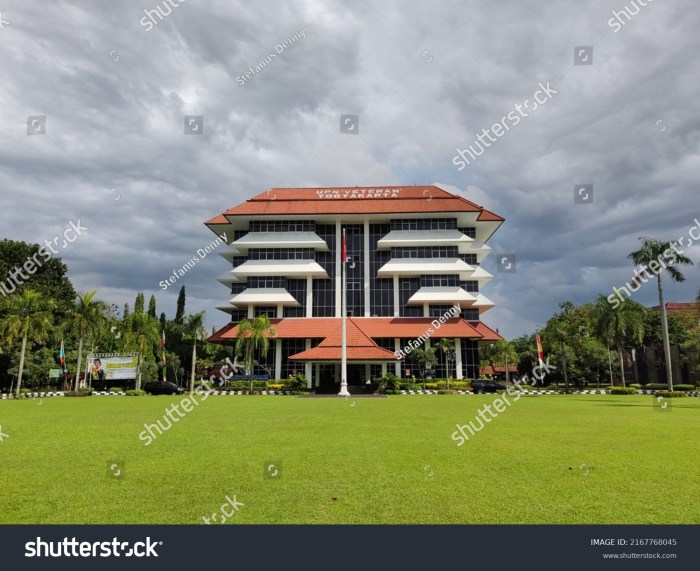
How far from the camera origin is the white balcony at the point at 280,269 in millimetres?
57312

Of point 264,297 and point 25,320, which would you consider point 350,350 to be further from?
point 25,320

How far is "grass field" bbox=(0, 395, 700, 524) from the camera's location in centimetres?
674

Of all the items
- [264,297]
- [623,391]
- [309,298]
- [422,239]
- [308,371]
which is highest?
[422,239]

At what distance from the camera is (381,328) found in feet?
178

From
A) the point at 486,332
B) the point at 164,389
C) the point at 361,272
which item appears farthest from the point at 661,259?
the point at 164,389

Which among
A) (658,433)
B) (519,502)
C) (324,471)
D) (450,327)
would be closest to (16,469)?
(324,471)

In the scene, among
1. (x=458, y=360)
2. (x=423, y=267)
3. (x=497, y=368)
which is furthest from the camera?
(x=497, y=368)

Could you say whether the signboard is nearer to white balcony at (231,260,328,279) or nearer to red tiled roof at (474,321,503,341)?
white balcony at (231,260,328,279)

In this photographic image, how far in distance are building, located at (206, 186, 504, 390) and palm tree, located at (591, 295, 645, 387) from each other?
11.2m

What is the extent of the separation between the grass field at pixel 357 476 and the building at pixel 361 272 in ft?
126

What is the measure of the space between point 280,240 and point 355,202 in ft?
34.0

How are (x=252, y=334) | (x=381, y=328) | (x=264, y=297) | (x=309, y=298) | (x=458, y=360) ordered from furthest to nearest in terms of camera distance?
(x=309, y=298)
(x=264, y=297)
(x=381, y=328)
(x=458, y=360)
(x=252, y=334)

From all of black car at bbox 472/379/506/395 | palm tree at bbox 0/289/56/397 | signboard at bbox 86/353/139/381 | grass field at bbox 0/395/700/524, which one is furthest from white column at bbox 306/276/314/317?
grass field at bbox 0/395/700/524
